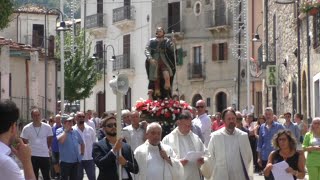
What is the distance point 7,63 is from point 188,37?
2216cm

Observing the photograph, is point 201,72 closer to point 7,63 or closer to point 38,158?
point 7,63

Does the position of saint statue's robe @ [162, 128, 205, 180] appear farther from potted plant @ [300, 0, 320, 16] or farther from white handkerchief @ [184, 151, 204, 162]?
potted plant @ [300, 0, 320, 16]

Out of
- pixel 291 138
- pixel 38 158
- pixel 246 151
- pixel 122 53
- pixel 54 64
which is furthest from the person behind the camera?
pixel 122 53

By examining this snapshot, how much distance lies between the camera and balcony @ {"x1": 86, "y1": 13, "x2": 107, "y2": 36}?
6481cm

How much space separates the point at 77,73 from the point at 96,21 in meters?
6.54

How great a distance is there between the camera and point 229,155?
13492mm

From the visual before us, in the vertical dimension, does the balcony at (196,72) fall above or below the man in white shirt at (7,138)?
above

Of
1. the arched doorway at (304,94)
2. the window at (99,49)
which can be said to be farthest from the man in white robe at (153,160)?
the window at (99,49)

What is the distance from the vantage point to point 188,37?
194 feet

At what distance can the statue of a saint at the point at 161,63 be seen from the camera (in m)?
18.0

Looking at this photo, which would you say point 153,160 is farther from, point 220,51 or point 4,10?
point 220,51

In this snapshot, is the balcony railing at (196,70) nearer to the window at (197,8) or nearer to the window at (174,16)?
the window at (174,16)

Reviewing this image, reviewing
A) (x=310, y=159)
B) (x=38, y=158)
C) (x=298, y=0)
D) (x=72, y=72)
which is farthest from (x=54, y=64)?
(x=310, y=159)

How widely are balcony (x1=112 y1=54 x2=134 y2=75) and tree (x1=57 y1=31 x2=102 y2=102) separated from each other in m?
1.70
